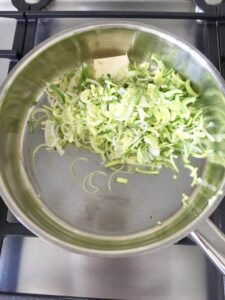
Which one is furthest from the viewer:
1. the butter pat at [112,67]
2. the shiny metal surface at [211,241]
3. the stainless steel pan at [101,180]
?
the butter pat at [112,67]

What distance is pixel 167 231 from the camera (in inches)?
25.4

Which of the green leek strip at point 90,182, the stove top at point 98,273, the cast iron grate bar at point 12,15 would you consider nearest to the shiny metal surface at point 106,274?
the stove top at point 98,273

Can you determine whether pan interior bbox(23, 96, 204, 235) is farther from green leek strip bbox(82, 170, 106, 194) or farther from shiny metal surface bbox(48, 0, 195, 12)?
shiny metal surface bbox(48, 0, 195, 12)

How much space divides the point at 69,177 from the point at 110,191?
3.2 inches

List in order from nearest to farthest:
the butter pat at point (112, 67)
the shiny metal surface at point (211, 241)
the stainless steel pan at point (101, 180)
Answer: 1. the shiny metal surface at point (211, 241)
2. the stainless steel pan at point (101, 180)
3. the butter pat at point (112, 67)

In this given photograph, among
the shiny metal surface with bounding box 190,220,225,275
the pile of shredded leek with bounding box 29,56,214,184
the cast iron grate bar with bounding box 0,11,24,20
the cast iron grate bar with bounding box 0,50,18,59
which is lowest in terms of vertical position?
the shiny metal surface with bounding box 190,220,225,275

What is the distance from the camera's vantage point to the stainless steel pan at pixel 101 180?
0.66 meters

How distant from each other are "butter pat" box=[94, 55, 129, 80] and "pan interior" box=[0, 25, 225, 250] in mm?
26

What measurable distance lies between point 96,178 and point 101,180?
0.01 meters

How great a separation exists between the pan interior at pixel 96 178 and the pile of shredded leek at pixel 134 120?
0.06 feet

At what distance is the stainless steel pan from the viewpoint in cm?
66

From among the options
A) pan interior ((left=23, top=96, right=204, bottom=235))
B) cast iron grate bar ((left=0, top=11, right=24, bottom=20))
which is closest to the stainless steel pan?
pan interior ((left=23, top=96, right=204, bottom=235))

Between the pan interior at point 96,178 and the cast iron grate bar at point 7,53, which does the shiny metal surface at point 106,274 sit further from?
the cast iron grate bar at point 7,53

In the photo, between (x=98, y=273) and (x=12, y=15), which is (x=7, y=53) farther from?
(x=98, y=273)
